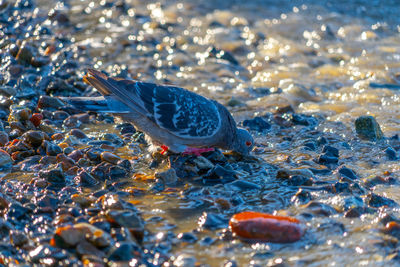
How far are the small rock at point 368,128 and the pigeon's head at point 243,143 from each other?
1.74m

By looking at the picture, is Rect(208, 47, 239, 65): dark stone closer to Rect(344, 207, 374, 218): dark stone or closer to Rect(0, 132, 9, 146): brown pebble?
Rect(0, 132, 9, 146): brown pebble

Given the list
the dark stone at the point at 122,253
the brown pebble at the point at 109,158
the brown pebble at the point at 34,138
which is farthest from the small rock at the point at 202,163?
the dark stone at the point at 122,253

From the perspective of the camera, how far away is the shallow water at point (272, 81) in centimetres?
516

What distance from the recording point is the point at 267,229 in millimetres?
5043

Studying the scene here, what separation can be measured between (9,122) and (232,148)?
3.21 meters

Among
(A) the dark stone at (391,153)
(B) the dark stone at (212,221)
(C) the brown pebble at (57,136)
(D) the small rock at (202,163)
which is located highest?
(C) the brown pebble at (57,136)

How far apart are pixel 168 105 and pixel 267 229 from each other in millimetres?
2725

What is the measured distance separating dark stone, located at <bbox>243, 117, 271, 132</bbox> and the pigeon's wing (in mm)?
946

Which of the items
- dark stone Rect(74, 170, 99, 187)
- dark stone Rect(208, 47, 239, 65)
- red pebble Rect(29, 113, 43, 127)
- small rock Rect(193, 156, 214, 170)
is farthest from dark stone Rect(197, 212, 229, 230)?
dark stone Rect(208, 47, 239, 65)

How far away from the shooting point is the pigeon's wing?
7.04 m

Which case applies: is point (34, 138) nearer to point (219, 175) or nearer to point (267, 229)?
point (219, 175)

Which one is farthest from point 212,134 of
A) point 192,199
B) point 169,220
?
point 169,220

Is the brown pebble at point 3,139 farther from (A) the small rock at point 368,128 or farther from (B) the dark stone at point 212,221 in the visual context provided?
(A) the small rock at point 368,128

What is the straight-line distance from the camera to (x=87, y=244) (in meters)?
4.77
